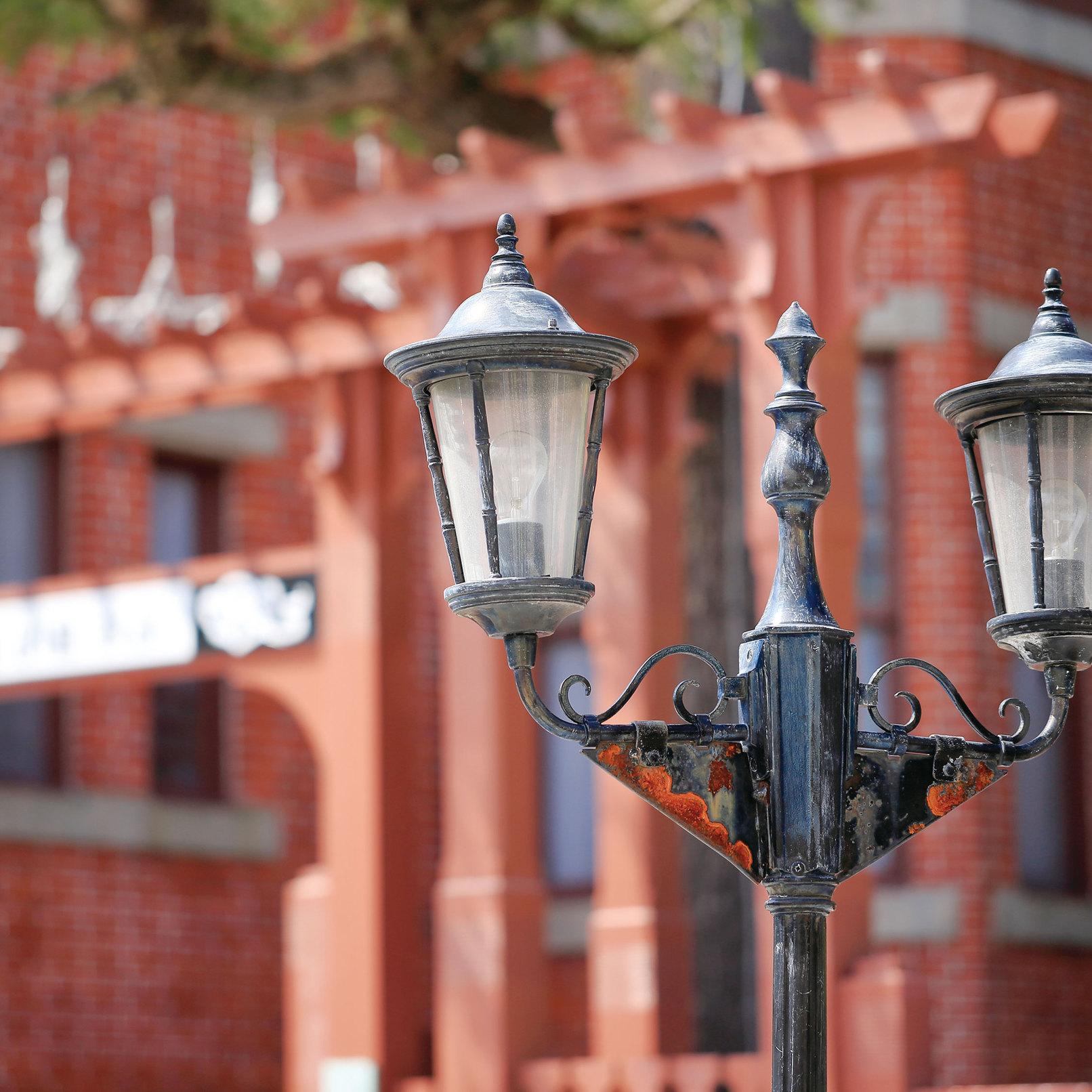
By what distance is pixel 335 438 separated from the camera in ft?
27.2

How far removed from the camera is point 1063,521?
3.89 metres

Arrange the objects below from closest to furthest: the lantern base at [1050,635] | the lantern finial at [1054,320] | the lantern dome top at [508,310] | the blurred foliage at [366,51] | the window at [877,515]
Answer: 1. the lantern dome top at [508,310]
2. the lantern base at [1050,635]
3. the lantern finial at [1054,320]
4. the blurred foliage at [366,51]
5. the window at [877,515]

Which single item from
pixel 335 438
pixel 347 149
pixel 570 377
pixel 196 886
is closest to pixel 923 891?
pixel 196 886

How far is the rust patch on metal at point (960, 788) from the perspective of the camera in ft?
12.8

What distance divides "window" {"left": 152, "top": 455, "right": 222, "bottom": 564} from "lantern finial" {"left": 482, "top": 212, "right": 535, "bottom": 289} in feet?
25.9

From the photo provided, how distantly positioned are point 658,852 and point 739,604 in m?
1.10

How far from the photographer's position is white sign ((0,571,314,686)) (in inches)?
327

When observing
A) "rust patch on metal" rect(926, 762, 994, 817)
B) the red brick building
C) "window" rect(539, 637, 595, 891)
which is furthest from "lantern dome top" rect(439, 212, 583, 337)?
"window" rect(539, 637, 595, 891)

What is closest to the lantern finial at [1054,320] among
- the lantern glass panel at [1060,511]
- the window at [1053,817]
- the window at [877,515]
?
the lantern glass panel at [1060,511]

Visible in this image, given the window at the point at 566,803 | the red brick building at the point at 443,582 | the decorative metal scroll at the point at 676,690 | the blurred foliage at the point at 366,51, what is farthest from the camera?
the window at the point at 566,803

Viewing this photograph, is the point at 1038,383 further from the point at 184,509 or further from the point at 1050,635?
the point at 184,509

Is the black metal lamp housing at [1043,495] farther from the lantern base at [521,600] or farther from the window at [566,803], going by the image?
the window at [566,803]

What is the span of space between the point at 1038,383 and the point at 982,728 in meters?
0.60

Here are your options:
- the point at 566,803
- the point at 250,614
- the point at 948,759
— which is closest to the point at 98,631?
the point at 250,614
